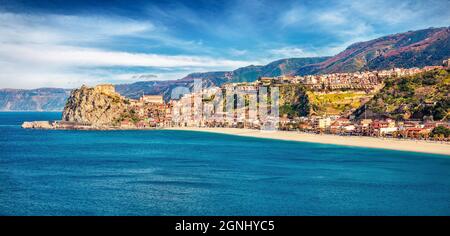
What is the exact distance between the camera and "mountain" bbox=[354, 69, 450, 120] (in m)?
84.8

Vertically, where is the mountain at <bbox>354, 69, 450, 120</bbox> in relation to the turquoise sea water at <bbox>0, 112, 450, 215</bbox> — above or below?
above

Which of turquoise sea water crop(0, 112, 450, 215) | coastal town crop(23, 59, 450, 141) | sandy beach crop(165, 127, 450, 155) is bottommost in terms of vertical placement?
sandy beach crop(165, 127, 450, 155)

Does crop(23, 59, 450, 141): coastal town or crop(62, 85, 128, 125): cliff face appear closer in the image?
crop(23, 59, 450, 141): coastal town

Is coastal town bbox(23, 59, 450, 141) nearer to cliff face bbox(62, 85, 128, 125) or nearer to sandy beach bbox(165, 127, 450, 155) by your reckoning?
cliff face bbox(62, 85, 128, 125)

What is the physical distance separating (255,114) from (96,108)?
44852 mm

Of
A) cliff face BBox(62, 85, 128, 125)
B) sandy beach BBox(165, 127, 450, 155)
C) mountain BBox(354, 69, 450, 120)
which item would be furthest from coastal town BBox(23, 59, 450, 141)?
sandy beach BBox(165, 127, 450, 155)

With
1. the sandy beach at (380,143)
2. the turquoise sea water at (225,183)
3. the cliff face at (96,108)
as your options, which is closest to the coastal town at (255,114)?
the cliff face at (96,108)

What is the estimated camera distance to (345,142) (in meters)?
76.4

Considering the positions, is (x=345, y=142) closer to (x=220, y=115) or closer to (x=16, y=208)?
(x=16, y=208)

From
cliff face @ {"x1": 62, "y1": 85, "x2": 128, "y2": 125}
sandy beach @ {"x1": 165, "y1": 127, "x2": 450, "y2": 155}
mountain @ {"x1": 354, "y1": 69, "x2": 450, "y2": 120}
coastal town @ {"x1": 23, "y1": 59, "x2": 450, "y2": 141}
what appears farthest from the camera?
cliff face @ {"x1": 62, "y1": 85, "x2": 128, "y2": 125}

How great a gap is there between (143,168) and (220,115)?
94.2m

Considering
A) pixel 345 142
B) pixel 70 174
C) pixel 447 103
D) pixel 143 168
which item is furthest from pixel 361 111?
pixel 70 174

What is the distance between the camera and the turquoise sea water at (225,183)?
92.3 ft

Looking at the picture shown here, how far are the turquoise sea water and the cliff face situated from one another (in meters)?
70.9
